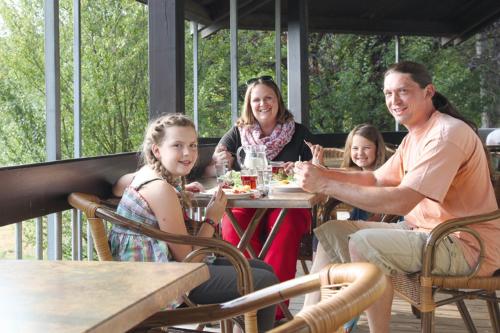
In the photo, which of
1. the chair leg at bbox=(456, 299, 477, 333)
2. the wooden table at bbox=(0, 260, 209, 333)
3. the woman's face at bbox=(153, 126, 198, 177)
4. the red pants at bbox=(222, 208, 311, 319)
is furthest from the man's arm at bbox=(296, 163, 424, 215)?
the wooden table at bbox=(0, 260, 209, 333)

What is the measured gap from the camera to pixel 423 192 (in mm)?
2660

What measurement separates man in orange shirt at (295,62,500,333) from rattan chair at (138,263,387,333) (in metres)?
0.92

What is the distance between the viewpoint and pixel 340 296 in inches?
43.8

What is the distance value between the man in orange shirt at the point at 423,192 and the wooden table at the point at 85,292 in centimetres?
131

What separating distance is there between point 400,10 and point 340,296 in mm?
9550

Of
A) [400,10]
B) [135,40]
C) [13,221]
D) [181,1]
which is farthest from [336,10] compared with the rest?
→ [13,221]

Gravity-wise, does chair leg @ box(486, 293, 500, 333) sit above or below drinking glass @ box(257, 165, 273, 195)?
below

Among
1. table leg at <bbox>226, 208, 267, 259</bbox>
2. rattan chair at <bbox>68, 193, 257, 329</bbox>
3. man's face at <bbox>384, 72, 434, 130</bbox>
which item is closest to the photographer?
rattan chair at <bbox>68, 193, 257, 329</bbox>

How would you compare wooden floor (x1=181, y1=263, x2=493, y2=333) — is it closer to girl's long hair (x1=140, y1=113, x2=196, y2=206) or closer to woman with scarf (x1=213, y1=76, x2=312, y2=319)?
woman with scarf (x1=213, y1=76, x2=312, y2=319)

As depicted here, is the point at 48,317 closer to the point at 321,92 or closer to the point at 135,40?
the point at 135,40

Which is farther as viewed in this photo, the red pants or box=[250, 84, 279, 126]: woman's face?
box=[250, 84, 279, 126]: woman's face

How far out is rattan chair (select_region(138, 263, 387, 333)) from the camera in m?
1.05

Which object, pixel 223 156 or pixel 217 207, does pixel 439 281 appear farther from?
pixel 223 156

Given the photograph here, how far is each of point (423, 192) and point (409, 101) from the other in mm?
407
